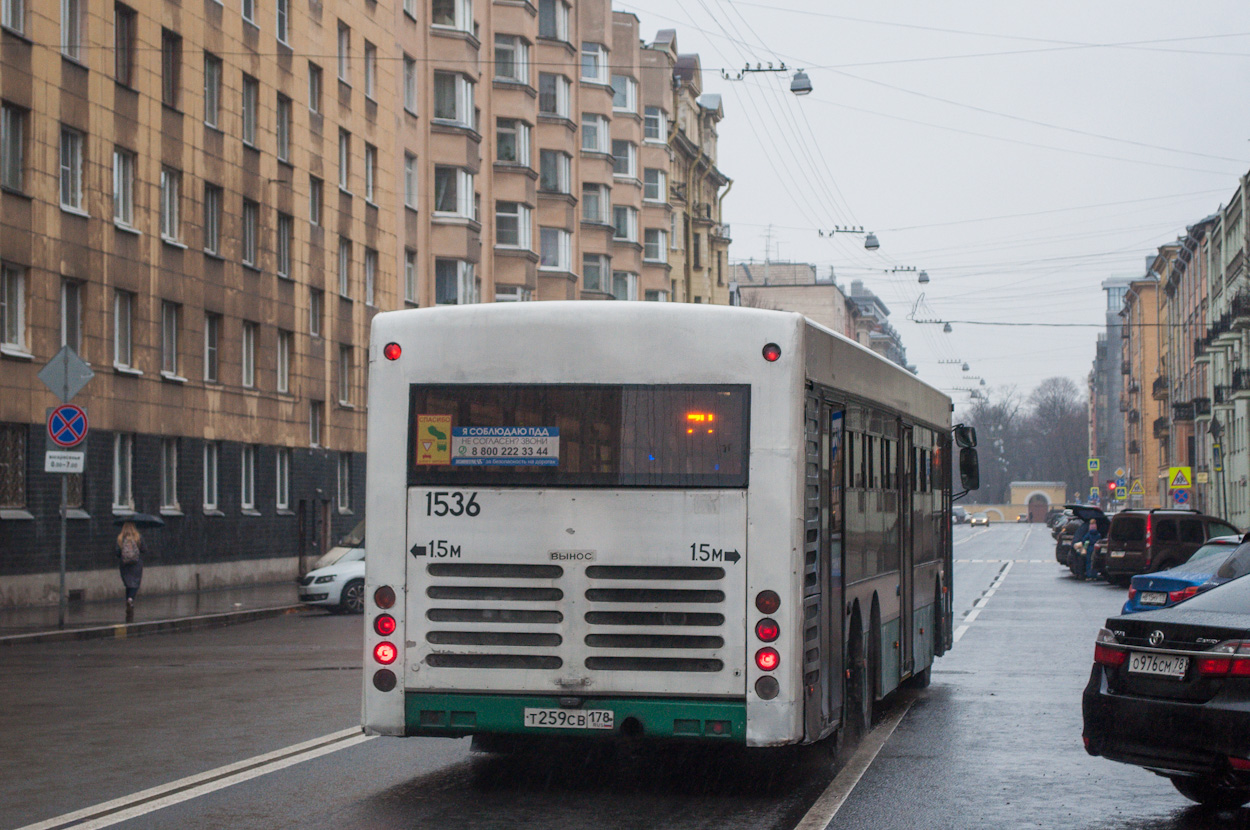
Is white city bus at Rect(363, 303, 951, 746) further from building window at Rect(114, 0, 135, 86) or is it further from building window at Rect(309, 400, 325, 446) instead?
building window at Rect(309, 400, 325, 446)

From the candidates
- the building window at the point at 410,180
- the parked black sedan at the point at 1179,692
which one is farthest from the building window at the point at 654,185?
the parked black sedan at the point at 1179,692

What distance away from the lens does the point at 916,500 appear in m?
14.4

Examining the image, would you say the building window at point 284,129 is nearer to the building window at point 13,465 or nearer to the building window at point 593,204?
the building window at point 13,465

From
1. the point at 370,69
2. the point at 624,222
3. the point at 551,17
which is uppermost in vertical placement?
the point at 551,17

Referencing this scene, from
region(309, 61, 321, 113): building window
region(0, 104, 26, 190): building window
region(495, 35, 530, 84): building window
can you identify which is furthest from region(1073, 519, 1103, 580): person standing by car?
region(0, 104, 26, 190): building window

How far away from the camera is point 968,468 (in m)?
17.1

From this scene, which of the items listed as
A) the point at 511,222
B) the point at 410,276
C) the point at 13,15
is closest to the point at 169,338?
the point at 13,15

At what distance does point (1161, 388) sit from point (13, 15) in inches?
2976

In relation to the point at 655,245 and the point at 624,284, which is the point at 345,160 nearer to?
the point at 624,284

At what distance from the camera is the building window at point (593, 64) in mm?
63781

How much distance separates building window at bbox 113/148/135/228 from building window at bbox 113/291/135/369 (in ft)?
4.73

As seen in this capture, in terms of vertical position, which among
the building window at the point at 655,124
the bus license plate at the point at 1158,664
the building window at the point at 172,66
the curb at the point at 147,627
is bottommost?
the curb at the point at 147,627

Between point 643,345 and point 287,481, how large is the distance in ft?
110

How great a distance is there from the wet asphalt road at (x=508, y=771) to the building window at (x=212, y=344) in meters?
Result: 20.5
